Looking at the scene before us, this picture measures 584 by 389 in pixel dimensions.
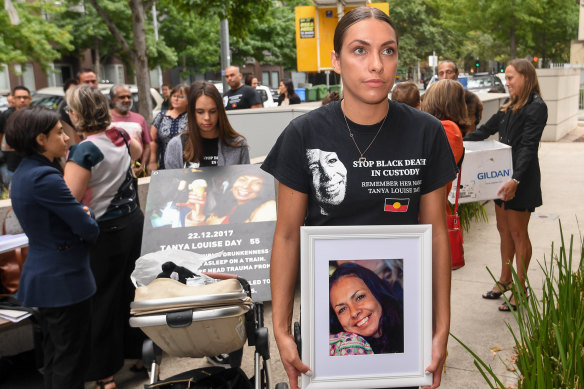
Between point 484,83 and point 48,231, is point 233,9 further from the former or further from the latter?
point 484,83

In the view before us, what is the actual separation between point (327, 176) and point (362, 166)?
0.41ft

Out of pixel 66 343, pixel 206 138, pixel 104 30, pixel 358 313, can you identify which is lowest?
pixel 66 343

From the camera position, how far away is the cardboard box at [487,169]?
18.2 ft

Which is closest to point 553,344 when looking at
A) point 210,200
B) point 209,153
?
point 210,200

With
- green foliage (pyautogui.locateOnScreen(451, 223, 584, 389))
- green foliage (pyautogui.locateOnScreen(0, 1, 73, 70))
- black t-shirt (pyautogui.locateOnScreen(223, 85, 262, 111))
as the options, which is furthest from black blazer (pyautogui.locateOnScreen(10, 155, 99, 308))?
green foliage (pyautogui.locateOnScreen(0, 1, 73, 70))

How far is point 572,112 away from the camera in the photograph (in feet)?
66.4

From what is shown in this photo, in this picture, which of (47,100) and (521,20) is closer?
(47,100)

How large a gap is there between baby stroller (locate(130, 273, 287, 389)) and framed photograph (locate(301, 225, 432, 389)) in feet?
2.33

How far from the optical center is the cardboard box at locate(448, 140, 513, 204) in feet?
18.2

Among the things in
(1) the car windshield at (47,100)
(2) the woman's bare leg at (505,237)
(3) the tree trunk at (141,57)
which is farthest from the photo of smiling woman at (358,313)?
(1) the car windshield at (47,100)

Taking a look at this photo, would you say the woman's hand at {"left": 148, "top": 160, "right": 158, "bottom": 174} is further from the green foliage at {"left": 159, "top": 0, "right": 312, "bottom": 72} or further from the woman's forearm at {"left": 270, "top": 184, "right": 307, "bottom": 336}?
the green foliage at {"left": 159, "top": 0, "right": 312, "bottom": 72}

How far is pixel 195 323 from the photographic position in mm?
2664

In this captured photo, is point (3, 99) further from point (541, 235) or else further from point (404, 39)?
point (404, 39)

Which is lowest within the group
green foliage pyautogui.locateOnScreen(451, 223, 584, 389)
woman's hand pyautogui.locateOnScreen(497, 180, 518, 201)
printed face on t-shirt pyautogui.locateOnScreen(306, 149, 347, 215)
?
green foliage pyautogui.locateOnScreen(451, 223, 584, 389)
